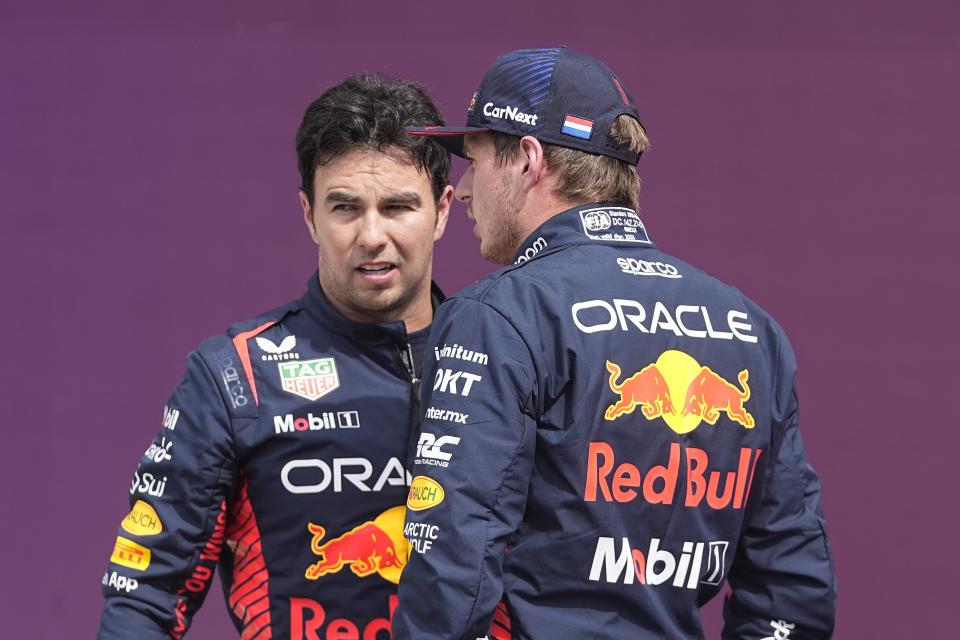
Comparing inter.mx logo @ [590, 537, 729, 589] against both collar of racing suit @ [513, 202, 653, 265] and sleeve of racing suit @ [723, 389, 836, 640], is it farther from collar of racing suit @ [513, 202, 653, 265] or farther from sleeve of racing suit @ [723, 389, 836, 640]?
collar of racing suit @ [513, 202, 653, 265]

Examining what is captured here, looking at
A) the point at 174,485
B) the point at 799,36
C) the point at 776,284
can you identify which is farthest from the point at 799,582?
the point at 799,36

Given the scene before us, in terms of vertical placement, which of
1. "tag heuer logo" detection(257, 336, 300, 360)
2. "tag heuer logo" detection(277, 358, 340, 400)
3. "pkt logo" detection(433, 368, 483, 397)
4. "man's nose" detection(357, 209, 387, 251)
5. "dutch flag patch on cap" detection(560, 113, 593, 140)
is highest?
"dutch flag patch on cap" detection(560, 113, 593, 140)

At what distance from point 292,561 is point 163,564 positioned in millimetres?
167

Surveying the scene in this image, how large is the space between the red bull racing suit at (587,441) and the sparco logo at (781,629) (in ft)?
0.42

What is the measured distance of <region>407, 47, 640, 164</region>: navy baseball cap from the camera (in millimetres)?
1360

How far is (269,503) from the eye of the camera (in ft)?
5.30

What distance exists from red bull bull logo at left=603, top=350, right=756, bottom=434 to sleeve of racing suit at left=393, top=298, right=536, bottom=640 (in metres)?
0.10

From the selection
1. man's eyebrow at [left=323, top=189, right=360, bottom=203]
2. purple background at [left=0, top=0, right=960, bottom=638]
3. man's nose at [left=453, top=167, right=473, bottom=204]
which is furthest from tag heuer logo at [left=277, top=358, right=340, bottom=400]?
purple background at [left=0, top=0, right=960, bottom=638]

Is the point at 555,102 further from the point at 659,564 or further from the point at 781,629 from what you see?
the point at 781,629

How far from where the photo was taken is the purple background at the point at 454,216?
107 inches

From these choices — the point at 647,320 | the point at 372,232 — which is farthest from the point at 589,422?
the point at 372,232

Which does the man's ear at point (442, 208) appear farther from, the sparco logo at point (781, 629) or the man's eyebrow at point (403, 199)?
the sparco logo at point (781, 629)

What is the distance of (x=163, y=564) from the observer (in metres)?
1.57

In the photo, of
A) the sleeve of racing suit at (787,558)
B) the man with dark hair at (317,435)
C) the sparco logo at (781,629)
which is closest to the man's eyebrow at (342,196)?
the man with dark hair at (317,435)
